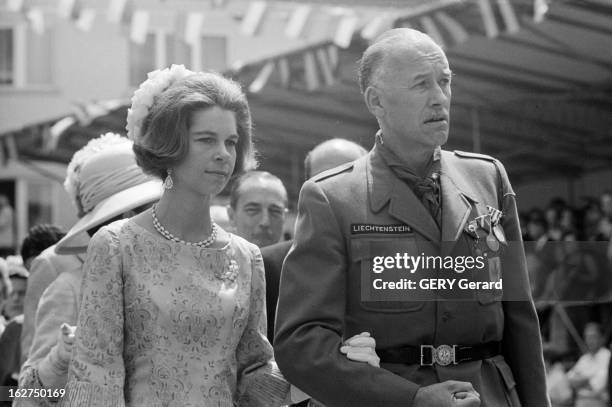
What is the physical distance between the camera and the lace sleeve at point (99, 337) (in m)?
3.51

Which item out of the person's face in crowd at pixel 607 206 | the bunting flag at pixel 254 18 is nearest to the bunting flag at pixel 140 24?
the bunting flag at pixel 254 18

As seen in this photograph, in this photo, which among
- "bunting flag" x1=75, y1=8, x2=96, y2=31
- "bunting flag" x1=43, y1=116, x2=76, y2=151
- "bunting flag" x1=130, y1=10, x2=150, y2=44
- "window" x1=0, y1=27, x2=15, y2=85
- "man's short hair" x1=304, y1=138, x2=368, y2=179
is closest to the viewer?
"man's short hair" x1=304, y1=138, x2=368, y2=179

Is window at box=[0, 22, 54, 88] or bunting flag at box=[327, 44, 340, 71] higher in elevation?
bunting flag at box=[327, 44, 340, 71]

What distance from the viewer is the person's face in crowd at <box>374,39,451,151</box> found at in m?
3.56

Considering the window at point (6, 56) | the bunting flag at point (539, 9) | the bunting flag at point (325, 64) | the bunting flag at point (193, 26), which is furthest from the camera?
the window at point (6, 56)

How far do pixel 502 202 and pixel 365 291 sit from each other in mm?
503

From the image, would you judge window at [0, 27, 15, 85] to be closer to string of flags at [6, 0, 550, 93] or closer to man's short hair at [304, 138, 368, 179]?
string of flags at [6, 0, 550, 93]

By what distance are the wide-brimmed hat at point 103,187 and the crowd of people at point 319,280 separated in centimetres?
64

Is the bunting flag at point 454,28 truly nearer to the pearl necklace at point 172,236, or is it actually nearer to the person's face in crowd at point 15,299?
the person's face in crowd at point 15,299

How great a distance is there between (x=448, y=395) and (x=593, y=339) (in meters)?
7.62

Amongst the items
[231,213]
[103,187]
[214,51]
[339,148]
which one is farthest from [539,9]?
[214,51]

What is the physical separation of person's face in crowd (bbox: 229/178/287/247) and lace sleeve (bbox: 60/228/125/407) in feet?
8.76

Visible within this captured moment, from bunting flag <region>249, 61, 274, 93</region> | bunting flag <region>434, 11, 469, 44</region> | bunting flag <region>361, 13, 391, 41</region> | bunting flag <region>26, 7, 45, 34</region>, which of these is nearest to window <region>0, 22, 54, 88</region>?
bunting flag <region>26, 7, 45, 34</region>

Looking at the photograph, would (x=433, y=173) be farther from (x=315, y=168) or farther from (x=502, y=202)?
(x=315, y=168)
